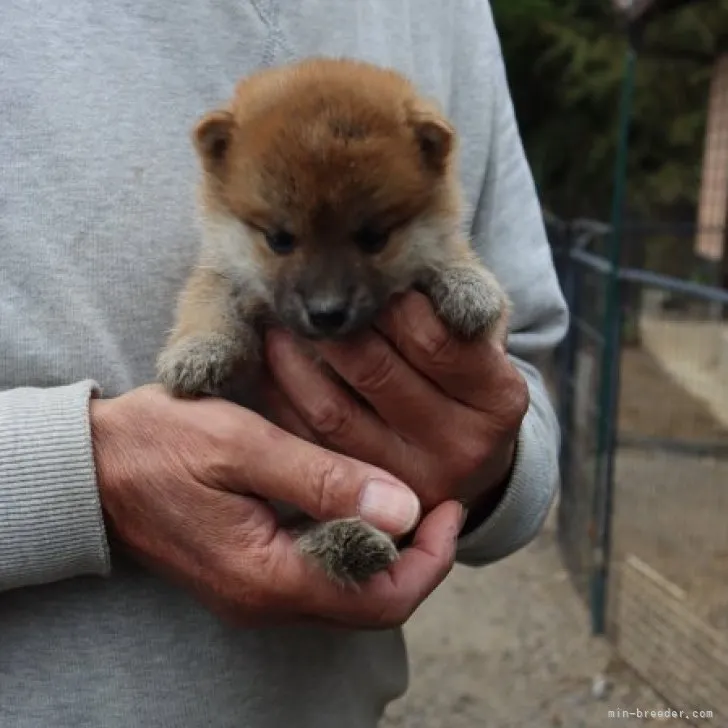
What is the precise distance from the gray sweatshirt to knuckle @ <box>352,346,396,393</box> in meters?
0.36

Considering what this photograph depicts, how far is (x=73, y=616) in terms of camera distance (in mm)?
1487

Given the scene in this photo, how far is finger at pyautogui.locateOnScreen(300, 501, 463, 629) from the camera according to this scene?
1399 millimetres

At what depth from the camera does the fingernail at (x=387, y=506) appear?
1.40 meters

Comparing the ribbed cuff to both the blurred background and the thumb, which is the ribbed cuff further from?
the blurred background

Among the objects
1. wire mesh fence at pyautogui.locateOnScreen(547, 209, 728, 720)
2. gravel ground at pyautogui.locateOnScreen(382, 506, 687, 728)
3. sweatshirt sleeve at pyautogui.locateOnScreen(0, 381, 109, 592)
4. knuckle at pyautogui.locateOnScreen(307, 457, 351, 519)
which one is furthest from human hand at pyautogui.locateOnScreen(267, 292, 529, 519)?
gravel ground at pyautogui.locateOnScreen(382, 506, 687, 728)

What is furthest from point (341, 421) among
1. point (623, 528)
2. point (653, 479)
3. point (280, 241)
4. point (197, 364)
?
point (653, 479)

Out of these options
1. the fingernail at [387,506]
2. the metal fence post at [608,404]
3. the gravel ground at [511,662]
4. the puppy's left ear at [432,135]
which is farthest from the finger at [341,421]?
the metal fence post at [608,404]

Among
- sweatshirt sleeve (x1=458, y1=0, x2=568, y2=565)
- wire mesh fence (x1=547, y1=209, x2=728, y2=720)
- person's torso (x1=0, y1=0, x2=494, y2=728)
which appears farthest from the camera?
wire mesh fence (x1=547, y1=209, x2=728, y2=720)

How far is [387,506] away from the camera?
1395 mm

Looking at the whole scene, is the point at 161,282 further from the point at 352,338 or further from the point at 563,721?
the point at 563,721

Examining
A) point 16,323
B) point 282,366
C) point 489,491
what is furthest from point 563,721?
point 16,323

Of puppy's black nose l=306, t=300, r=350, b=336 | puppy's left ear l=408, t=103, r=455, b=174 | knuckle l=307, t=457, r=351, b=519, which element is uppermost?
puppy's left ear l=408, t=103, r=455, b=174

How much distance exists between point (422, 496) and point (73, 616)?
552mm

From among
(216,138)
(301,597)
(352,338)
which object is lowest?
(301,597)
